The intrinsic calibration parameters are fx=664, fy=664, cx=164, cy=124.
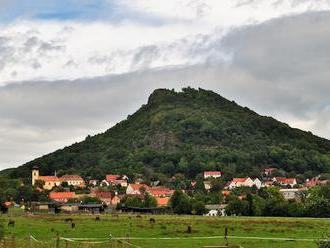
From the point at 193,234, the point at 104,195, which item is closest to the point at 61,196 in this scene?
the point at 104,195

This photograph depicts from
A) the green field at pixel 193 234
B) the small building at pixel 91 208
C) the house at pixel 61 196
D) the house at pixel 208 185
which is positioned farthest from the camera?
the house at pixel 208 185

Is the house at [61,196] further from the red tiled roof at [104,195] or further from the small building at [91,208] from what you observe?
the small building at [91,208]

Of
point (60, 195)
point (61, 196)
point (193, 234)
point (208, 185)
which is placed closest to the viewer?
point (193, 234)

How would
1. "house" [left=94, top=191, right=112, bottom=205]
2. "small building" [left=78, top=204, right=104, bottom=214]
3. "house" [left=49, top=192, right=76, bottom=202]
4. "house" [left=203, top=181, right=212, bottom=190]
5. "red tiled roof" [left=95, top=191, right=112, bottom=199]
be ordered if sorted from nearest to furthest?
1. "small building" [left=78, top=204, right=104, bottom=214]
2. "house" [left=49, top=192, right=76, bottom=202]
3. "house" [left=94, top=191, right=112, bottom=205]
4. "red tiled roof" [left=95, top=191, right=112, bottom=199]
5. "house" [left=203, top=181, right=212, bottom=190]

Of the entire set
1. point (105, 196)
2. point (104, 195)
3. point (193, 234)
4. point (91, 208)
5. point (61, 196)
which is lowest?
point (193, 234)

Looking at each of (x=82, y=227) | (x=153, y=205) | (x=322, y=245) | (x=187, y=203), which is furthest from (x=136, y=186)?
(x=322, y=245)

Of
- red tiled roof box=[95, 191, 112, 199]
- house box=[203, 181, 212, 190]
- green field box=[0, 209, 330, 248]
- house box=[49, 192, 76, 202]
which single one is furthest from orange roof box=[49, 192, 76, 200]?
green field box=[0, 209, 330, 248]

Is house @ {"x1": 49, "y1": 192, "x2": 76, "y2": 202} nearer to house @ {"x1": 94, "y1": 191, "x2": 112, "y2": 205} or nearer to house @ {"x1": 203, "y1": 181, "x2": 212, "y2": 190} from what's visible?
house @ {"x1": 94, "y1": 191, "x2": 112, "y2": 205}

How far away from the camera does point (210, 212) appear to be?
386 feet

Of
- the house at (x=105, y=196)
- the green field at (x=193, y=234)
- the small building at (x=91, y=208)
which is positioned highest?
the house at (x=105, y=196)

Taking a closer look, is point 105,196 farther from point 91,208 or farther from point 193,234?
point 193,234

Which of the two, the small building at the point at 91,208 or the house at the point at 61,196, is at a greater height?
the house at the point at 61,196

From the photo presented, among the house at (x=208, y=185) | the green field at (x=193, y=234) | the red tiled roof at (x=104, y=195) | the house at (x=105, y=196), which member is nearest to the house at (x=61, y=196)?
the red tiled roof at (x=104, y=195)

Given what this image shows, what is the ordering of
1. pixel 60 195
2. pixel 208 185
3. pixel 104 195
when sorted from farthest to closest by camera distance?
pixel 208 185 → pixel 104 195 → pixel 60 195
